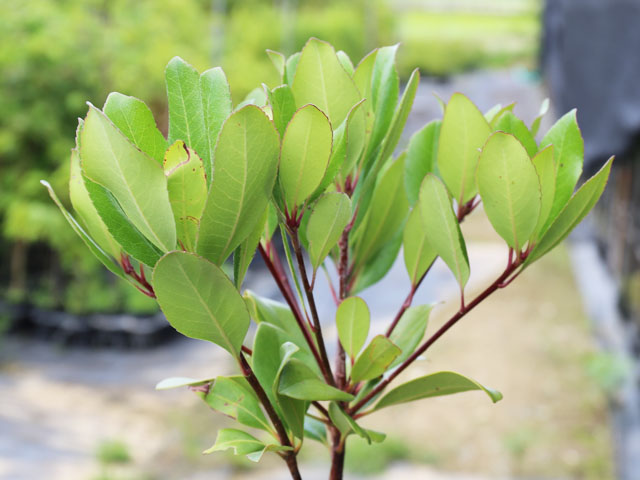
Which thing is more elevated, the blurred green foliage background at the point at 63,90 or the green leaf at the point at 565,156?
the blurred green foliage background at the point at 63,90

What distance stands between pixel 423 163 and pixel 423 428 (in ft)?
8.83

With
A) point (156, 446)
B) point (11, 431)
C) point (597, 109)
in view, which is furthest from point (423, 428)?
point (11, 431)

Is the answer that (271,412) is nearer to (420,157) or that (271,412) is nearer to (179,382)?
(179,382)

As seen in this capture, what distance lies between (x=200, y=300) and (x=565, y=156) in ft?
0.64

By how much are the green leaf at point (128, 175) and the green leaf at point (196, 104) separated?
35mm

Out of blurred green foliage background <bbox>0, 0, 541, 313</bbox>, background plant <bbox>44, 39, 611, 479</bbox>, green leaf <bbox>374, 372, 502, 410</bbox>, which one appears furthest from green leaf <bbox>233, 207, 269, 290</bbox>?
blurred green foliage background <bbox>0, 0, 541, 313</bbox>

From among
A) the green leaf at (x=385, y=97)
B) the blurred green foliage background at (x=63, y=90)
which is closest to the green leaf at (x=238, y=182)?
the green leaf at (x=385, y=97)

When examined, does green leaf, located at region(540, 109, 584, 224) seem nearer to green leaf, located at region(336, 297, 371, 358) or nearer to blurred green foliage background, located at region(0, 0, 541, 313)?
green leaf, located at region(336, 297, 371, 358)

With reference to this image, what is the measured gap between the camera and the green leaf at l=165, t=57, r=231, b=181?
32cm

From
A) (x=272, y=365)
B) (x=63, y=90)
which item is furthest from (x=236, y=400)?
(x=63, y=90)

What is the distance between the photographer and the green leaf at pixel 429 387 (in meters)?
0.35

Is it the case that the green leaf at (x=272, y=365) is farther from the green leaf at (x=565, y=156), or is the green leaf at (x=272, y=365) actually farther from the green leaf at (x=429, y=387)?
the green leaf at (x=565, y=156)

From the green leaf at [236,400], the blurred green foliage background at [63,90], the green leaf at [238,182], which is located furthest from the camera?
the blurred green foliage background at [63,90]

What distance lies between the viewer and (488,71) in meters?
13.2
